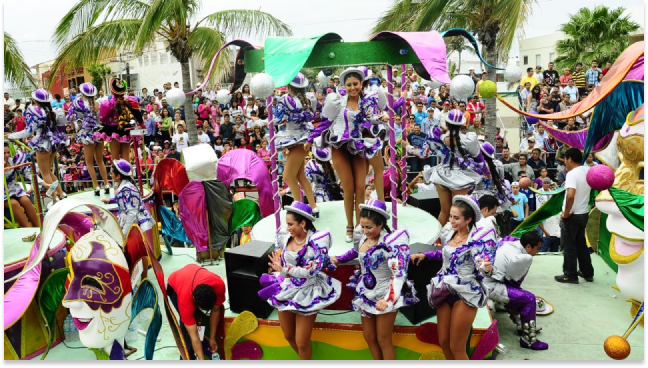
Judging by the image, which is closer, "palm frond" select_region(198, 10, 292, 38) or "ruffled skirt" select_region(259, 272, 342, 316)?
"ruffled skirt" select_region(259, 272, 342, 316)

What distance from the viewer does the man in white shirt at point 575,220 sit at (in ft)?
20.7

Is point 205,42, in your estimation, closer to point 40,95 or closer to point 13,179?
point 40,95

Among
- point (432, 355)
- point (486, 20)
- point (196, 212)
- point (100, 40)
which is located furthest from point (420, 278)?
point (100, 40)

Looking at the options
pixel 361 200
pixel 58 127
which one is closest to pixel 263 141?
pixel 58 127

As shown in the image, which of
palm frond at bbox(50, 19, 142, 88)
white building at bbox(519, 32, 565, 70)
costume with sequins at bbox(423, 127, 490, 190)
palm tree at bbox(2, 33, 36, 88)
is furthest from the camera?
white building at bbox(519, 32, 565, 70)

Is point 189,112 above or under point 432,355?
above

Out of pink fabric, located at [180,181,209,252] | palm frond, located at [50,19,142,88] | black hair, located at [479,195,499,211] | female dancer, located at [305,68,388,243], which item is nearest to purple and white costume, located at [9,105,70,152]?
pink fabric, located at [180,181,209,252]

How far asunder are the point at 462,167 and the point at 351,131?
155 centimetres

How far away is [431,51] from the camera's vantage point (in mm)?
4902

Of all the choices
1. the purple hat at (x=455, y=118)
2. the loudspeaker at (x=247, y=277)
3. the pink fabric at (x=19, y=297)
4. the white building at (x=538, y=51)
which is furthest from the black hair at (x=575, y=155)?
the white building at (x=538, y=51)

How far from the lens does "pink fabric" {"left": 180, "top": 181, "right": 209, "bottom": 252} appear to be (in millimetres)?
7785

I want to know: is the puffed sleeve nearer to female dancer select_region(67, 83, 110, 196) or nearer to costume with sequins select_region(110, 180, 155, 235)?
costume with sequins select_region(110, 180, 155, 235)

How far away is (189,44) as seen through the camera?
42.2 ft

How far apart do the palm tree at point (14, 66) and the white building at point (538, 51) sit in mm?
29198
